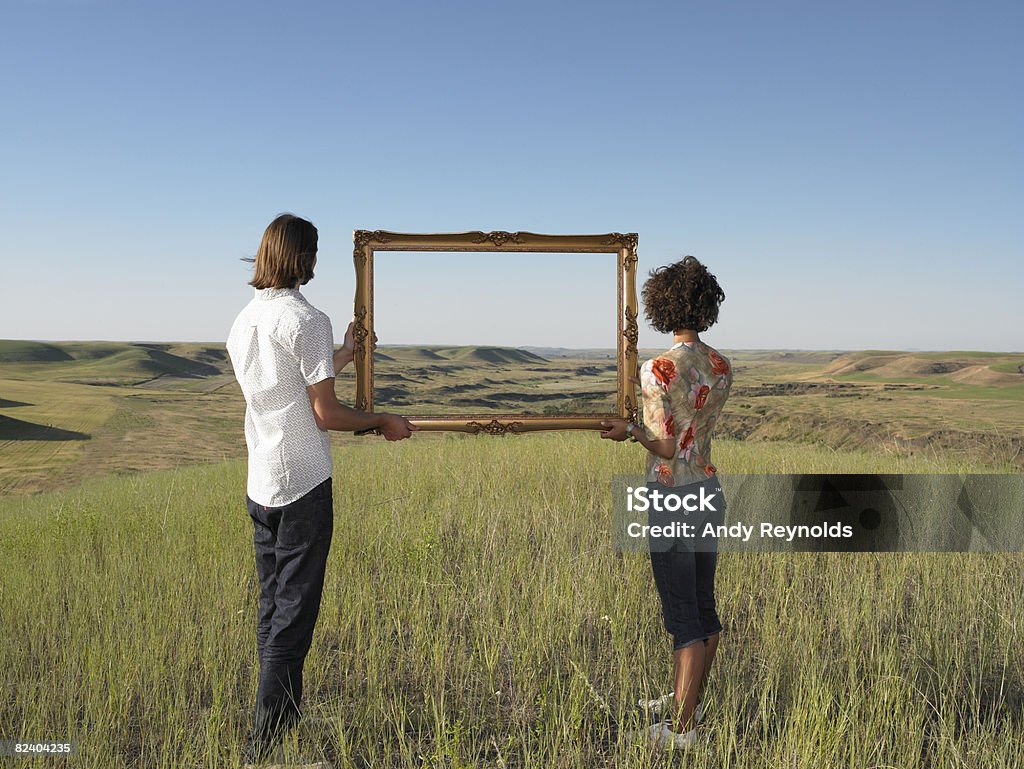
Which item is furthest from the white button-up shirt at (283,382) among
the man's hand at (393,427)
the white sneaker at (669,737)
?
the white sneaker at (669,737)

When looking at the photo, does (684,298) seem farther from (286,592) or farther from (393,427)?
(286,592)

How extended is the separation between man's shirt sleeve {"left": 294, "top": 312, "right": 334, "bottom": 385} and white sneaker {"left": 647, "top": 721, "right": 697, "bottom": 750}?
196 cm

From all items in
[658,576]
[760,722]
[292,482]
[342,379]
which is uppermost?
[342,379]

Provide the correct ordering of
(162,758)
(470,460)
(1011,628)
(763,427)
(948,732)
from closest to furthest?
(162,758) < (948,732) < (1011,628) < (470,460) < (763,427)

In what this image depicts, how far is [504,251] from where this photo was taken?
3.33 m

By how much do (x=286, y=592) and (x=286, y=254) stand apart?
1337mm

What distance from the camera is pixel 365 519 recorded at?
586 cm

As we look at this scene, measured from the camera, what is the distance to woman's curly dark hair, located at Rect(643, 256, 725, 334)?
2656mm

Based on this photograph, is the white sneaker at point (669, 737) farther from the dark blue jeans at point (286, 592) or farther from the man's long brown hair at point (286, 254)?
the man's long brown hair at point (286, 254)

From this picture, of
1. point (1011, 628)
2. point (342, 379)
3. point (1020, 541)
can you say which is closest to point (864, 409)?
point (1020, 541)

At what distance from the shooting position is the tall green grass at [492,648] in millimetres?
2799

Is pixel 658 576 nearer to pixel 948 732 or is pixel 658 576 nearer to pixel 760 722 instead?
pixel 760 722

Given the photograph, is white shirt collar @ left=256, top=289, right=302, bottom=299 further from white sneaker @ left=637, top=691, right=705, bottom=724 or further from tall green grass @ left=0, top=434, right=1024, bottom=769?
white sneaker @ left=637, top=691, right=705, bottom=724

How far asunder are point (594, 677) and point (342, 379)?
2.05 meters
